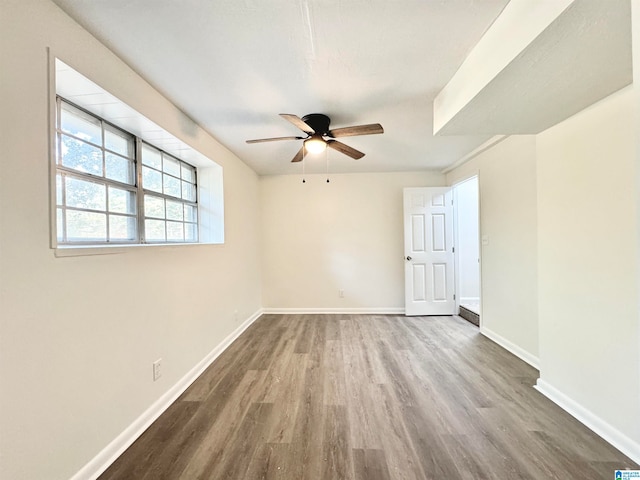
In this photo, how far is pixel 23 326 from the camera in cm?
108

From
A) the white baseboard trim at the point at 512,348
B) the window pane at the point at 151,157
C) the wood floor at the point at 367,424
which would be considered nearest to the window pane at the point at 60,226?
the window pane at the point at 151,157

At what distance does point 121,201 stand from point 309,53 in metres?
1.61

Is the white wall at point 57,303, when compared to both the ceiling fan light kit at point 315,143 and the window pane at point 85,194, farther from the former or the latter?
the ceiling fan light kit at point 315,143

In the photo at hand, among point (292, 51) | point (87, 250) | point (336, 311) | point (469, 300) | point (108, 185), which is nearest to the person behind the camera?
point (87, 250)

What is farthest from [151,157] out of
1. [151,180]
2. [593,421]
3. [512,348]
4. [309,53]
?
[512,348]

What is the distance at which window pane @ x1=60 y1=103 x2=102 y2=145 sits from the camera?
150cm

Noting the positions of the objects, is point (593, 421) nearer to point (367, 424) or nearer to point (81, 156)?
point (367, 424)

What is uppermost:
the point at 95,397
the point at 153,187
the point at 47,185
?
the point at 153,187

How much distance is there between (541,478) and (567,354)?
2.96 feet

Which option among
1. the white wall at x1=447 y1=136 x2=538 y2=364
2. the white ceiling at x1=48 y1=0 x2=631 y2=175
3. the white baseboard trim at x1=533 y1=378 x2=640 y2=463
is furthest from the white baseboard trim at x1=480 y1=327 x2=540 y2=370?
the white ceiling at x1=48 y1=0 x2=631 y2=175

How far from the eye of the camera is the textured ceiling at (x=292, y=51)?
4.10ft

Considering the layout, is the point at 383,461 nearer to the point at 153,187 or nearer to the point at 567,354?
the point at 567,354

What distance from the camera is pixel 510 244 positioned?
110 inches

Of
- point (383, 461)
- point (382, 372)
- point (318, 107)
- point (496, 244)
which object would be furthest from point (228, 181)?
point (496, 244)
